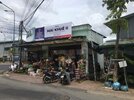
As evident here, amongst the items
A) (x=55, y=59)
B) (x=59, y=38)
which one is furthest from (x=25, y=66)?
(x=59, y=38)

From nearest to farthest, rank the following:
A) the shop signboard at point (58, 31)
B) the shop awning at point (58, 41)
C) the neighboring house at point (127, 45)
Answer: the neighboring house at point (127, 45) → the shop awning at point (58, 41) → the shop signboard at point (58, 31)

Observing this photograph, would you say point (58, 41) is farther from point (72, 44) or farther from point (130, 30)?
point (130, 30)

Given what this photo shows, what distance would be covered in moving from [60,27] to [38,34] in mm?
3808

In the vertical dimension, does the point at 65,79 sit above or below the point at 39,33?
below

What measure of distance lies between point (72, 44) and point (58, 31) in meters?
2.27

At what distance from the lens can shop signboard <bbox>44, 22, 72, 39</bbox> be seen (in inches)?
1045

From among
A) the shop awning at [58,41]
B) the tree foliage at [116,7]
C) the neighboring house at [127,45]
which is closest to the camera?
the tree foliage at [116,7]

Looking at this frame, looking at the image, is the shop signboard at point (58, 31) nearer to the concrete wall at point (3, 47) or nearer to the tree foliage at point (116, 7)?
the tree foliage at point (116, 7)

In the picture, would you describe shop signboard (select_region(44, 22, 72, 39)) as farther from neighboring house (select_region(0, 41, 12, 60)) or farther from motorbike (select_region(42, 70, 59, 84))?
neighboring house (select_region(0, 41, 12, 60))

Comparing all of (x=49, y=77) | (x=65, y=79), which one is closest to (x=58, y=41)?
(x=49, y=77)

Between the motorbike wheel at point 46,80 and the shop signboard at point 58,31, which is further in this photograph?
the shop signboard at point 58,31

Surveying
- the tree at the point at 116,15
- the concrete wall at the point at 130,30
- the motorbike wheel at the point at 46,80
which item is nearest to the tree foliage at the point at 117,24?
the tree at the point at 116,15

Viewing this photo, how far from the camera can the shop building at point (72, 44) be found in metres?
25.4

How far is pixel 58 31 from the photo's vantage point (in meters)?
27.5
